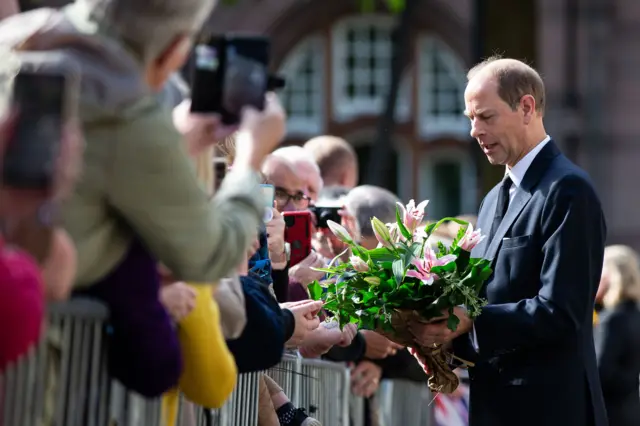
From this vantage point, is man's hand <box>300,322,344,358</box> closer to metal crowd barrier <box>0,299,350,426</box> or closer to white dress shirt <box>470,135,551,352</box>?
white dress shirt <box>470,135,551,352</box>

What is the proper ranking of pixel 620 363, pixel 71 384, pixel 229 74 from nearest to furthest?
pixel 71 384 → pixel 229 74 → pixel 620 363

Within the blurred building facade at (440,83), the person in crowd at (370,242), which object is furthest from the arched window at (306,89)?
the person in crowd at (370,242)

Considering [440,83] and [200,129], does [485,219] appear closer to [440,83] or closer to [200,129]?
[200,129]

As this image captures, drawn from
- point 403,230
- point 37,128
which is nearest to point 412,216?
point 403,230

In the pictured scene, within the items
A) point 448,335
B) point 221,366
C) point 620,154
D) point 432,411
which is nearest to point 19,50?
point 221,366

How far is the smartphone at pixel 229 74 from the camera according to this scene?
3.67 metres

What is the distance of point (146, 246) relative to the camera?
3.51 meters

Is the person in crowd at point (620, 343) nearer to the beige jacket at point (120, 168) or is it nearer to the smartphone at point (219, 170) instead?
the smartphone at point (219, 170)

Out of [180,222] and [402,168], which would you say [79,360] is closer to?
[180,222]

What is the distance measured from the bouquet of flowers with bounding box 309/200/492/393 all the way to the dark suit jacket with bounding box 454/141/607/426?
0.11 metres

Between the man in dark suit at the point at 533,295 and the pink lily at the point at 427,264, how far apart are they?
19 centimetres

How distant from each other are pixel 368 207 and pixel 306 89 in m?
17.4

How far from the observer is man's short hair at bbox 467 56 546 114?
18.4 ft

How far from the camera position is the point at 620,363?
830 cm
